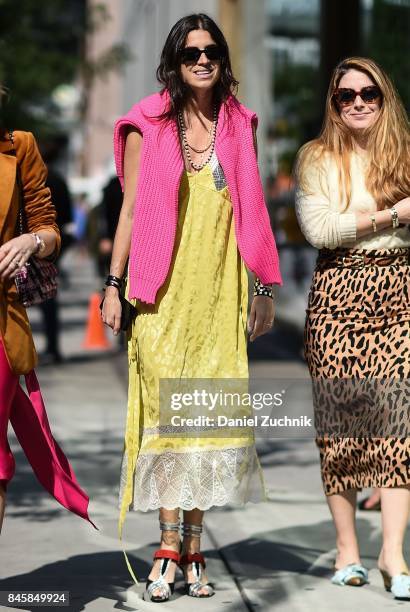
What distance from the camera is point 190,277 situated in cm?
496

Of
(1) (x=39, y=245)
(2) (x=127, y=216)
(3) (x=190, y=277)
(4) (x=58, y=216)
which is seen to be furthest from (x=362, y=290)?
(4) (x=58, y=216)

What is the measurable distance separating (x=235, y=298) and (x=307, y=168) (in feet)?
2.02

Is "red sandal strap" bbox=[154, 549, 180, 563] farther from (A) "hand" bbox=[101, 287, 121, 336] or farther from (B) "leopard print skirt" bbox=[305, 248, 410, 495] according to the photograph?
(A) "hand" bbox=[101, 287, 121, 336]

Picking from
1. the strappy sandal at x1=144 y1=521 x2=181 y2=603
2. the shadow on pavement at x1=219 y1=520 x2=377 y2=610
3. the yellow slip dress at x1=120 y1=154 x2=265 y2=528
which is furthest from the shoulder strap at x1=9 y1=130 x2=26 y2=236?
the shadow on pavement at x1=219 y1=520 x2=377 y2=610

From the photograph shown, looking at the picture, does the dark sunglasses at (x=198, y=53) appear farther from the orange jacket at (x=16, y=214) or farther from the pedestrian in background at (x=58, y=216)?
the pedestrian in background at (x=58, y=216)

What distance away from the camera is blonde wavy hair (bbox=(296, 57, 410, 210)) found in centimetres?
514

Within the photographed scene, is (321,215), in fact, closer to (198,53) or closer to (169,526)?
(198,53)

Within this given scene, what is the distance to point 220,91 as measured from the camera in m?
5.03

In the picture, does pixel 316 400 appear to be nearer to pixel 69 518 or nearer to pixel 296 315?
pixel 69 518

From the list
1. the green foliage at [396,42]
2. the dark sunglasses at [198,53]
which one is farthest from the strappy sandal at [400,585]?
the green foliage at [396,42]

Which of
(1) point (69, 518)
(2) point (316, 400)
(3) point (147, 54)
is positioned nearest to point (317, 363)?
(2) point (316, 400)

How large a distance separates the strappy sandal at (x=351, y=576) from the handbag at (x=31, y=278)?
5.17 ft

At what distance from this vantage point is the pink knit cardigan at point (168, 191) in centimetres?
489

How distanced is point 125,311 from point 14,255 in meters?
0.61
